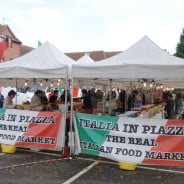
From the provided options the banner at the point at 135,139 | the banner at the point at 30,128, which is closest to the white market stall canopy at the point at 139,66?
the banner at the point at 135,139

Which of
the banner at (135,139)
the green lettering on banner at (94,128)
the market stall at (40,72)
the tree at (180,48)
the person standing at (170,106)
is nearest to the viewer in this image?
the banner at (135,139)

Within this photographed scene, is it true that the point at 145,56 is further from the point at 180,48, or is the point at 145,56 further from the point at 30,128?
the point at 180,48

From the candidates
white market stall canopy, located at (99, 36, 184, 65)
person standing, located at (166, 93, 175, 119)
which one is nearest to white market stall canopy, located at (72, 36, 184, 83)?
white market stall canopy, located at (99, 36, 184, 65)

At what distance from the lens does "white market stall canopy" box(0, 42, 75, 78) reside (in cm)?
638

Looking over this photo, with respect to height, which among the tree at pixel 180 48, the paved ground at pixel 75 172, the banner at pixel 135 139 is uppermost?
the tree at pixel 180 48

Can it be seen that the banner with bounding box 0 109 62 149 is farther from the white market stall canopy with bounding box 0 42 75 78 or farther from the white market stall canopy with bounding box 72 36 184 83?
the white market stall canopy with bounding box 72 36 184 83

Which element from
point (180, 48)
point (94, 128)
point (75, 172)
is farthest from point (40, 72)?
point (180, 48)

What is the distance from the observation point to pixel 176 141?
16.7 feet

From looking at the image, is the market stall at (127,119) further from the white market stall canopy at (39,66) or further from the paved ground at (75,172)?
the white market stall canopy at (39,66)

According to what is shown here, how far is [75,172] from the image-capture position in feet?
17.2

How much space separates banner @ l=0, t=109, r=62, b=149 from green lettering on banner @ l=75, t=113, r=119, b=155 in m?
0.72

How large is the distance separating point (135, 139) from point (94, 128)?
3.51ft

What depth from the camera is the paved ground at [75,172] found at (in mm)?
4762

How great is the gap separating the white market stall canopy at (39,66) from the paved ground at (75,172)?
2338mm
